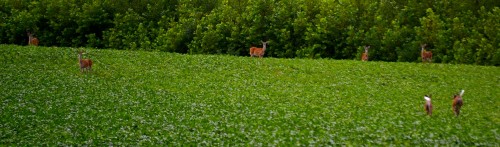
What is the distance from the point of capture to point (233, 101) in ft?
87.7

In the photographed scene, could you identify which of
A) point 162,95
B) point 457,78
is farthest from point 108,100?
point 457,78

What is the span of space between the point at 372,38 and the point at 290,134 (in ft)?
101

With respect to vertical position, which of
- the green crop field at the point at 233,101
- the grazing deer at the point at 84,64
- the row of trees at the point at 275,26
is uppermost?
the row of trees at the point at 275,26

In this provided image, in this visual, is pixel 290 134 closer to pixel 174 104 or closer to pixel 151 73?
pixel 174 104

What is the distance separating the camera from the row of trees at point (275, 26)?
159ft

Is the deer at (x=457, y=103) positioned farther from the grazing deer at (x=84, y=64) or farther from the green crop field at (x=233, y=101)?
the grazing deer at (x=84, y=64)

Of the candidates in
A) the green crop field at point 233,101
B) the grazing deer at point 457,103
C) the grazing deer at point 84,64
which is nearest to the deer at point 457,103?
the grazing deer at point 457,103

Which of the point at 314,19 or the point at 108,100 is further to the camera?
the point at 314,19

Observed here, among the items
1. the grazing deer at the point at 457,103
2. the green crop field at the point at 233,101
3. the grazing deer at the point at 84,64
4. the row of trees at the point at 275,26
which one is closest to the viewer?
the green crop field at the point at 233,101

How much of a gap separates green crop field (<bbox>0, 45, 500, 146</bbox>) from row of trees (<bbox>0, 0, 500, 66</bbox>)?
36.5ft

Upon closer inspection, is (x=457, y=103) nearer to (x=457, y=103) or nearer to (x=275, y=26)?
(x=457, y=103)

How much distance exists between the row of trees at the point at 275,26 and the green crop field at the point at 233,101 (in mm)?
11115

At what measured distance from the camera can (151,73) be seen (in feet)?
112

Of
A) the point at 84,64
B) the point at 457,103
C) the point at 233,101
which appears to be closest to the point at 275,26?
the point at 84,64
